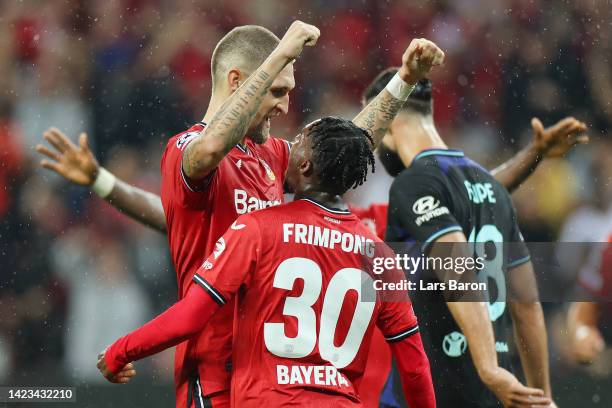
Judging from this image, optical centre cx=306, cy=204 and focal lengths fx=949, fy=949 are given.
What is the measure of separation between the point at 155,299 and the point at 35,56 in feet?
8.32

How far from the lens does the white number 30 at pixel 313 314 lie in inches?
116

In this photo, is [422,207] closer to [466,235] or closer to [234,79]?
[466,235]

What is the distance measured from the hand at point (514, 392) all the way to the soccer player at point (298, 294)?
0.86m

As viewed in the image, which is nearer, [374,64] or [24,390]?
[24,390]

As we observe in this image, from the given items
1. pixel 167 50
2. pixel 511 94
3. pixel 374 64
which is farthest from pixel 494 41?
pixel 167 50

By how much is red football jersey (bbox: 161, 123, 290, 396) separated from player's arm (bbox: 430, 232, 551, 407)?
104 centimetres

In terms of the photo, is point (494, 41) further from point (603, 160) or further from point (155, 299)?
point (155, 299)

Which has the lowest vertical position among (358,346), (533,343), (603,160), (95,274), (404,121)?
(358,346)

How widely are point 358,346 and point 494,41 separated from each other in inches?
259

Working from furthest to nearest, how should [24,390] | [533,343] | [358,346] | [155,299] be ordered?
[155,299]
[24,390]
[533,343]
[358,346]

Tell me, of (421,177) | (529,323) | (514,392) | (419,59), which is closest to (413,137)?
(421,177)

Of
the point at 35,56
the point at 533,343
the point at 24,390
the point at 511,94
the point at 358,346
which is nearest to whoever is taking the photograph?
the point at 358,346

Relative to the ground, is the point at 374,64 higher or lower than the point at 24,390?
higher

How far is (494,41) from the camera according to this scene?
30.0 ft
